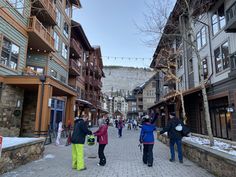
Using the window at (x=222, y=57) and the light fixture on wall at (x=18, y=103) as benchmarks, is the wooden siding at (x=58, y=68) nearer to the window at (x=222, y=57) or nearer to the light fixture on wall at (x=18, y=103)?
the light fixture on wall at (x=18, y=103)

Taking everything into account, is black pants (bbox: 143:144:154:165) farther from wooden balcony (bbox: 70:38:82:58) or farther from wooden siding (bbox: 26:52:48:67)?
wooden balcony (bbox: 70:38:82:58)

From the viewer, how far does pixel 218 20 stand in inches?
603

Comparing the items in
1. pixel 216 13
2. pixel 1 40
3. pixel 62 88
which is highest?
pixel 216 13

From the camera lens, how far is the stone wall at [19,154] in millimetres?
5742

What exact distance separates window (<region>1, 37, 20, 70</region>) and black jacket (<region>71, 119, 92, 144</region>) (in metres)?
8.16

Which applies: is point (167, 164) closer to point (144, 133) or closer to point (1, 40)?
point (144, 133)

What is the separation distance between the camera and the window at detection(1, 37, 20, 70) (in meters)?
12.2

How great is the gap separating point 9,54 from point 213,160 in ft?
40.4

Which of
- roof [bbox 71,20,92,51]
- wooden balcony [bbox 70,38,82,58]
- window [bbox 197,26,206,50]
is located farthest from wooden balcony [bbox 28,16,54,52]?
window [bbox 197,26,206,50]

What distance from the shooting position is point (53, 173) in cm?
614

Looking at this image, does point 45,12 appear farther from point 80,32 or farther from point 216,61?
point 216,61

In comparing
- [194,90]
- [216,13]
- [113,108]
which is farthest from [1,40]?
[113,108]

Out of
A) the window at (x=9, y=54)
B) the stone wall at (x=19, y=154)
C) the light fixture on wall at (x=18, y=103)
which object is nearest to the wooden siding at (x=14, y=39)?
the window at (x=9, y=54)

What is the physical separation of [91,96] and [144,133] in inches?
1260
